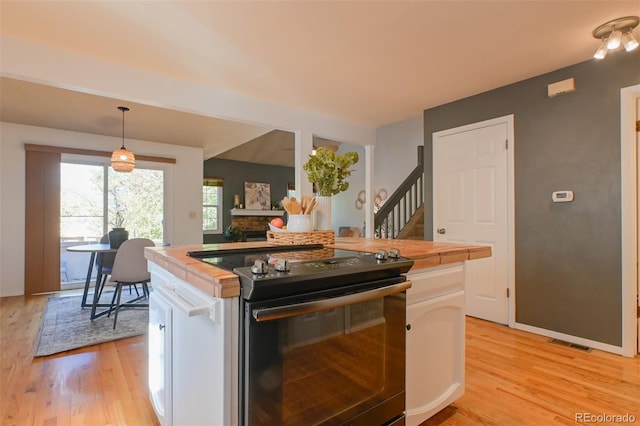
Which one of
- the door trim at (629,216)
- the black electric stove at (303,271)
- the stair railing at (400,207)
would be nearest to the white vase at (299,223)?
the black electric stove at (303,271)

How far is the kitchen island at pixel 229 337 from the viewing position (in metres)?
0.96

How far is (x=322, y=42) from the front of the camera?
2.38 m

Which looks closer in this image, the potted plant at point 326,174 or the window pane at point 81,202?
the potted plant at point 326,174

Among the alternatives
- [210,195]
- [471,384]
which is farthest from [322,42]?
[210,195]

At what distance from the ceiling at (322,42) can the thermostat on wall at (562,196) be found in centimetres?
108

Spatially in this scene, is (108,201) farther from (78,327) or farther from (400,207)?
(400,207)

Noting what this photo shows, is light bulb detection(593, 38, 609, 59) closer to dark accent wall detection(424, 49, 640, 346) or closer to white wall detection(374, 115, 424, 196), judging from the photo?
dark accent wall detection(424, 49, 640, 346)

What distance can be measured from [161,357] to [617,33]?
10.9 feet

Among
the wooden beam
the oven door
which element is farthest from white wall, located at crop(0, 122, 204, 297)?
the oven door

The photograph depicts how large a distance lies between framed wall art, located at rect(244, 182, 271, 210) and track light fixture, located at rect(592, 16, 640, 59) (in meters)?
6.85

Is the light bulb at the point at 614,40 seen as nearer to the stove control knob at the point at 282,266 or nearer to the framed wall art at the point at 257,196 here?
the stove control knob at the point at 282,266

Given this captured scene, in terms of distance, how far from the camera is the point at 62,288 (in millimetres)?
4770

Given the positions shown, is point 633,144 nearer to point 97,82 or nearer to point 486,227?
point 486,227

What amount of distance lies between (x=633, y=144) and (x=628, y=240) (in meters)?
0.73
